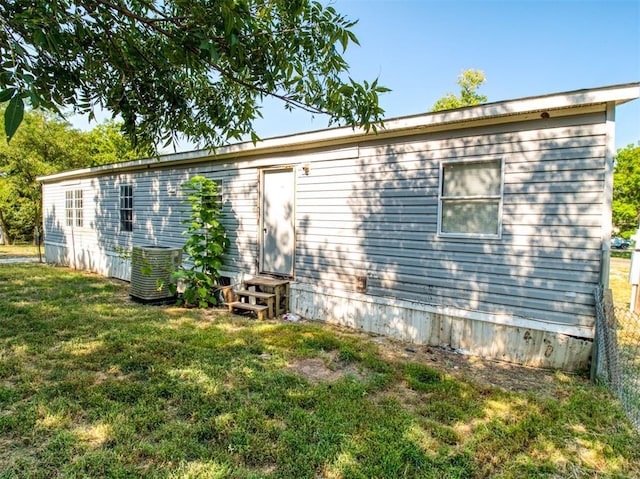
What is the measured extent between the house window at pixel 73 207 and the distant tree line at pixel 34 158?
19.2ft

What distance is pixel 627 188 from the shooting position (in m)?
25.3

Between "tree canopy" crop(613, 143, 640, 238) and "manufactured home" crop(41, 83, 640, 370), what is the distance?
2745 centimetres

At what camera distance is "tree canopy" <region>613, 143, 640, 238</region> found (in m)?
24.8

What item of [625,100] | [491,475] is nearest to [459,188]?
[625,100]

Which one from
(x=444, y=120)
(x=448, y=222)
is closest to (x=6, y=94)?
(x=444, y=120)

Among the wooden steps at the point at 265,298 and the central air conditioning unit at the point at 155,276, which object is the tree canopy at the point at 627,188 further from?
the central air conditioning unit at the point at 155,276

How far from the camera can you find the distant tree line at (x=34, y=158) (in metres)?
16.8

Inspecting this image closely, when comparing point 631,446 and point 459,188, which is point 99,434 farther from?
point 459,188

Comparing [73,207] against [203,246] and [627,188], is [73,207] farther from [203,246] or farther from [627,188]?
[627,188]

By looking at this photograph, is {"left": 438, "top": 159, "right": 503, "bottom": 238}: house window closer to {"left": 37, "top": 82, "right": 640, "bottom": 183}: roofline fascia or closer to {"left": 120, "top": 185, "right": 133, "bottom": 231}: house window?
{"left": 37, "top": 82, "right": 640, "bottom": 183}: roofline fascia

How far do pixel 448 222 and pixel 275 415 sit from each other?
312 cm

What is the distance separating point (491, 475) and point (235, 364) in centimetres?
250

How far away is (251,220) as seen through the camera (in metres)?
6.58

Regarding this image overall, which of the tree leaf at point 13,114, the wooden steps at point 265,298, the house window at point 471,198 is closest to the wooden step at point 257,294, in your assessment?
the wooden steps at point 265,298
